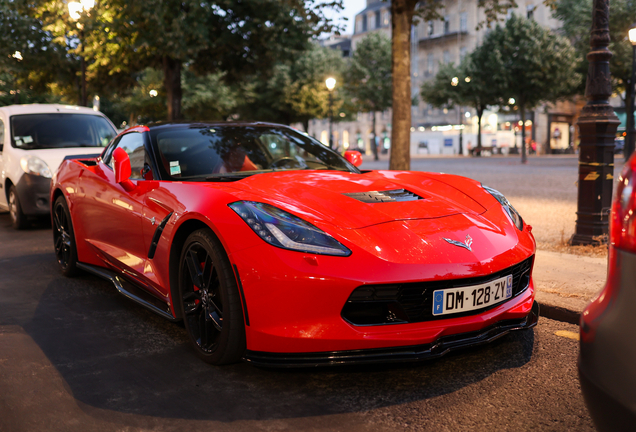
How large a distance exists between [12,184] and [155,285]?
20.3 feet

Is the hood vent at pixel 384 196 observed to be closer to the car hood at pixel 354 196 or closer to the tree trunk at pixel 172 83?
the car hood at pixel 354 196

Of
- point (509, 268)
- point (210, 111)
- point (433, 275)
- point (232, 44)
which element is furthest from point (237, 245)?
point (210, 111)

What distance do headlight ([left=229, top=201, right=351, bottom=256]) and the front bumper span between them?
649 centimetres

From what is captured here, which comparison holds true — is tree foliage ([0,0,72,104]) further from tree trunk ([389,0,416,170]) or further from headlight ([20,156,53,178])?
tree trunk ([389,0,416,170])

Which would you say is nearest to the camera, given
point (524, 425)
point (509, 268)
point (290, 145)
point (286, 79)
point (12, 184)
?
point (524, 425)

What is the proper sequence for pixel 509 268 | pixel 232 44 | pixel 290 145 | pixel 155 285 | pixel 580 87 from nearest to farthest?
pixel 509 268, pixel 155 285, pixel 290 145, pixel 232 44, pixel 580 87

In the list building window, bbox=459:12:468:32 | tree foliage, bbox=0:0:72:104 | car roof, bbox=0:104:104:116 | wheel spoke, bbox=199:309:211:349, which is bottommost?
wheel spoke, bbox=199:309:211:349

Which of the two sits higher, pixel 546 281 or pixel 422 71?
pixel 422 71

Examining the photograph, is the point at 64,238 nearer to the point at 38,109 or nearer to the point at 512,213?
the point at 512,213

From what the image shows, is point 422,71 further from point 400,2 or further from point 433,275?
point 433,275

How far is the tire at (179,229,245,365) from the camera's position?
3.04 m

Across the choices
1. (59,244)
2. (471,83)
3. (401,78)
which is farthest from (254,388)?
(471,83)

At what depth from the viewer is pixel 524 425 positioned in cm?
262

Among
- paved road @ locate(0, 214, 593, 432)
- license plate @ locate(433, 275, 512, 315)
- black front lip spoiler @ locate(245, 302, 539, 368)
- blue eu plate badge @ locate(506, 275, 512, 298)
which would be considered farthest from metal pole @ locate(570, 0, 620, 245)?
black front lip spoiler @ locate(245, 302, 539, 368)
